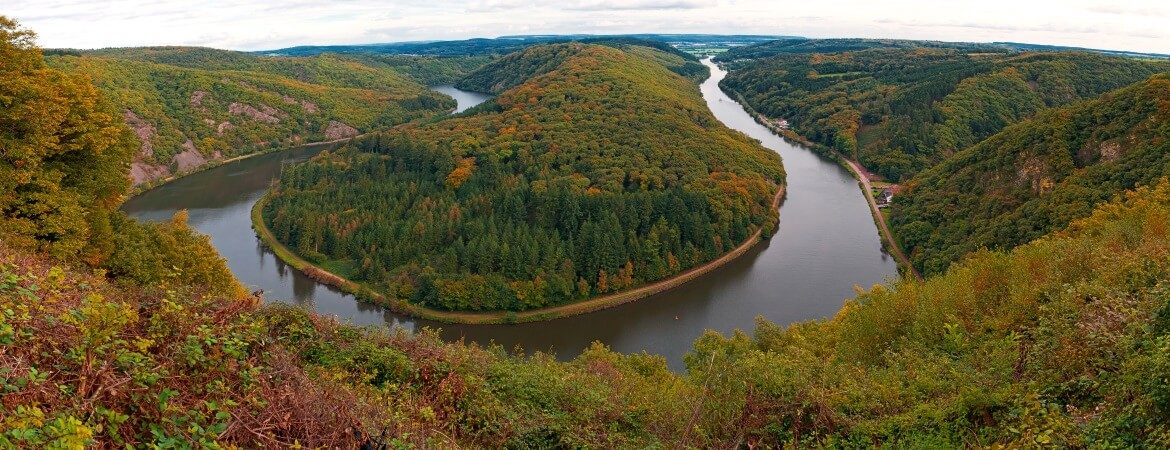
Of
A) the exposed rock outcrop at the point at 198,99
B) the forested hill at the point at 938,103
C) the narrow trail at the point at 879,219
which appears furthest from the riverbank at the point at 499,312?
the exposed rock outcrop at the point at 198,99

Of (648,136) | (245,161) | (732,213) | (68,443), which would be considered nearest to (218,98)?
(245,161)

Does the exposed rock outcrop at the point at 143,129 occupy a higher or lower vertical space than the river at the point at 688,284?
higher

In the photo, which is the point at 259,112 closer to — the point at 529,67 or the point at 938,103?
the point at 529,67

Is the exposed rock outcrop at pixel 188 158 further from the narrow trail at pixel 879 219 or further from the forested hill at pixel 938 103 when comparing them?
the forested hill at pixel 938 103

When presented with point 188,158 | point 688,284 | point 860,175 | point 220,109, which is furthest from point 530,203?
Answer: point 220,109

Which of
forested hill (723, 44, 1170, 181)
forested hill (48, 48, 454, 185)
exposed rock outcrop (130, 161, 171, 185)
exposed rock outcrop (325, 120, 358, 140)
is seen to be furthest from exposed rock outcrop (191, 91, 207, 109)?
forested hill (723, 44, 1170, 181)

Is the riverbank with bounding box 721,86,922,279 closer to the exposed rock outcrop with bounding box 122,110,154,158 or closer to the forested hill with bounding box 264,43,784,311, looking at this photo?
the forested hill with bounding box 264,43,784,311
